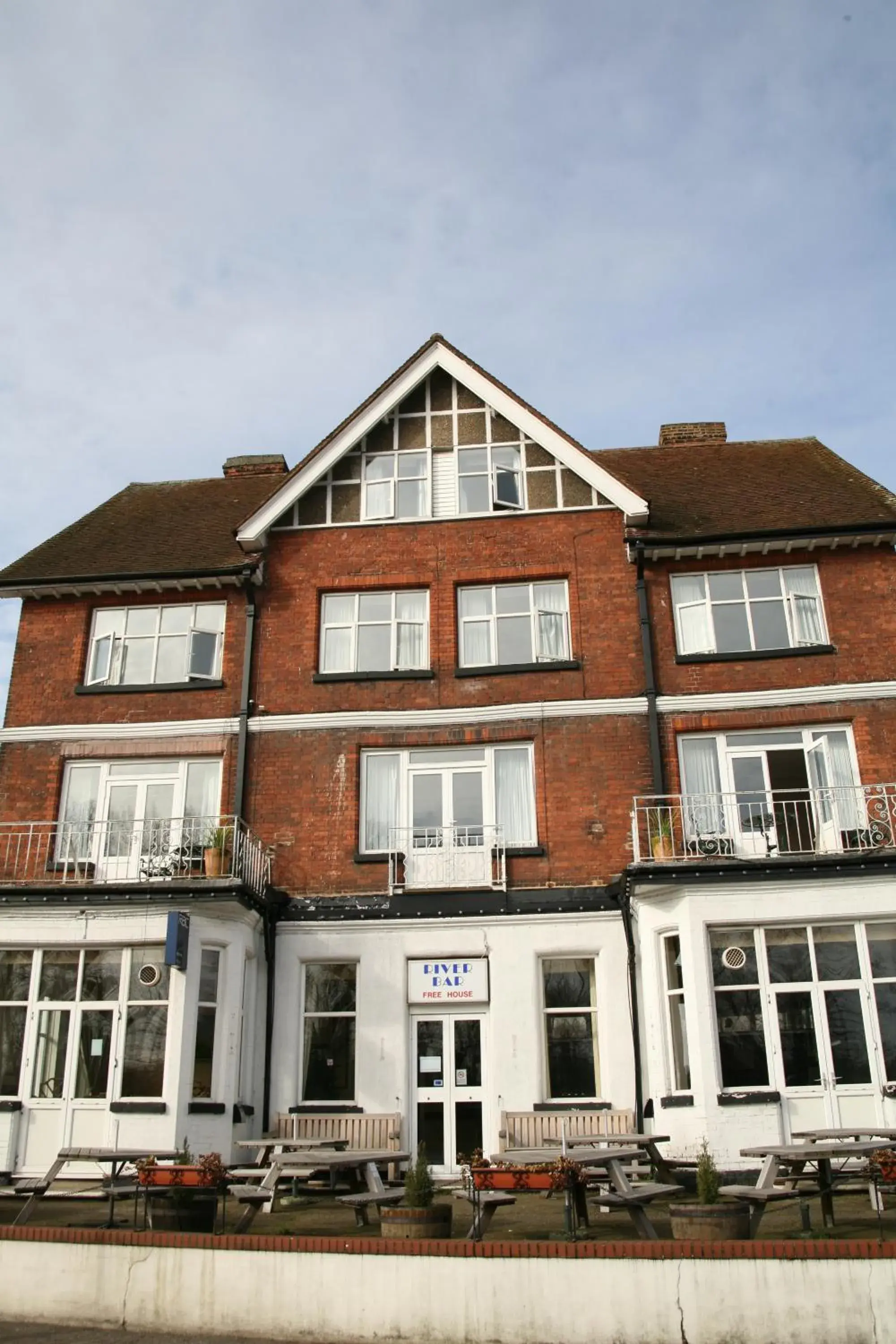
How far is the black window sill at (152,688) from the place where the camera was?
1894 cm

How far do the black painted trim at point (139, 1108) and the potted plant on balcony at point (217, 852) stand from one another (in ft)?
9.99

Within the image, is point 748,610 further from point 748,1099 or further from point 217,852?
point 217,852

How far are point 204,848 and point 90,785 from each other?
2.89m

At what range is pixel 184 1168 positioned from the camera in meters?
10.8

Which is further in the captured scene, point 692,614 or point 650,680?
point 692,614

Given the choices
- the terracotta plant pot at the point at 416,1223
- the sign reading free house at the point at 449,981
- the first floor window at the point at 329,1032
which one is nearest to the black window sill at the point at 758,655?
the sign reading free house at the point at 449,981

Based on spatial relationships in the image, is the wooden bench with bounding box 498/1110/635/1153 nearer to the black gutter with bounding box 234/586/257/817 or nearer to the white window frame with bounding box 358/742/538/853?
the white window frame with bounding box 358/742/538/853

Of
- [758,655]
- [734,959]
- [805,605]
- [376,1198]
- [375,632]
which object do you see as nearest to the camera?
[376,1198]

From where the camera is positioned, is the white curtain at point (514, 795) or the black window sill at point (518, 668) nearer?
the white curtain at point (514, 795)

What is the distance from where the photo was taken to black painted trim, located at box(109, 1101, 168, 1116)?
14.9m

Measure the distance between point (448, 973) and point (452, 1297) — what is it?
8.04 meters

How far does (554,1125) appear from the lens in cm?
1571

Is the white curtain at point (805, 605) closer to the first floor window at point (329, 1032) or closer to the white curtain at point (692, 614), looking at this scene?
the white curtain at point (692, 614)

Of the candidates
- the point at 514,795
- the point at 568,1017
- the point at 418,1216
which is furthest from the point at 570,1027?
the point at 418,1216
